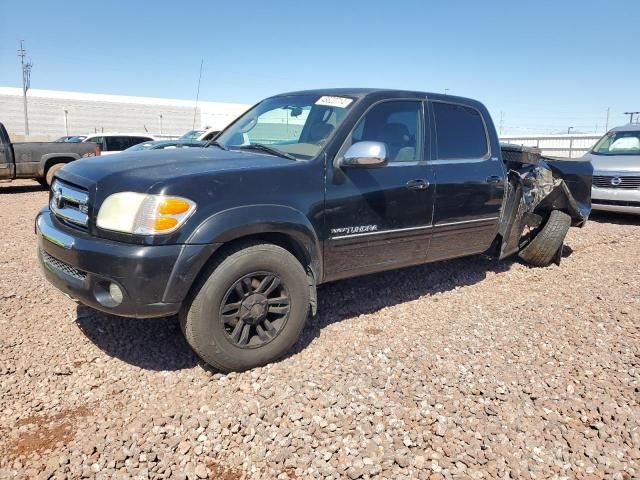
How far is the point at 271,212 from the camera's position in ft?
10.0

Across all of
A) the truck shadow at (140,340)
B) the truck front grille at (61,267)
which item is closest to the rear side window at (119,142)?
the truck shadow at (140,340)

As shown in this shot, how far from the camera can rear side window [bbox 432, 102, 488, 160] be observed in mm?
4258

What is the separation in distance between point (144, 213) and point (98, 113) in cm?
5512

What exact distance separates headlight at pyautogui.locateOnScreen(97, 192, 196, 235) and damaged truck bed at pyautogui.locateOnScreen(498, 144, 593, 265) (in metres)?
3.53

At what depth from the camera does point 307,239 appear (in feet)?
10.7

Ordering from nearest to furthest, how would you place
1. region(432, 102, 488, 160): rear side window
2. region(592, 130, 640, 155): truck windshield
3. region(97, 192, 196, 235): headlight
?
region(97, 192, 196, 235): headlight < region(432, 102, 488, 160): rear side window < region(592, 130, 640, 155): truck windshield

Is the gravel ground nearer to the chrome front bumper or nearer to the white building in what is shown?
the chrome front bumper

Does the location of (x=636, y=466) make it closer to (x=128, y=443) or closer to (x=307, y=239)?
(x=307, y=239)

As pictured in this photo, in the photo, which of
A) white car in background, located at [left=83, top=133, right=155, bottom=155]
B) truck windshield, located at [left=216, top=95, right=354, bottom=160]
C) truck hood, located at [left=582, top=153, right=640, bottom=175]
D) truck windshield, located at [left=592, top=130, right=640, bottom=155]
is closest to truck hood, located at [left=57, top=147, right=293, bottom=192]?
truck windshield, located at [left=216, top=95, right=354, bottom=160]

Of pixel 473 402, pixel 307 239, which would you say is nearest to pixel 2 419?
pixel 307 239

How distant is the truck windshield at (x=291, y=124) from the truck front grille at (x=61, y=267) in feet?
5.08

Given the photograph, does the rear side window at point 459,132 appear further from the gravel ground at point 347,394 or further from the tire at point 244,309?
the tire at point 244,309

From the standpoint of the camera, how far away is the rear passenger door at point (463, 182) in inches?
165

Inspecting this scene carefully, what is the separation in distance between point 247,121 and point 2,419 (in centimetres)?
281
